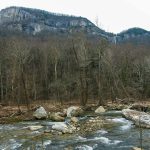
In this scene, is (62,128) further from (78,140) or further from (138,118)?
(138,118)

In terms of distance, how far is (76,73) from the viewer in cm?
6569

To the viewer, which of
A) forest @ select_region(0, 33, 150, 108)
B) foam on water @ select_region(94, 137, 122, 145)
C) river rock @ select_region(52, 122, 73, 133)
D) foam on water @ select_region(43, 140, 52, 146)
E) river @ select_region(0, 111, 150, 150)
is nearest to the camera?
river @ select_region(0, 111, 150, 150)

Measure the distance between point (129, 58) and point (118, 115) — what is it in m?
35.6

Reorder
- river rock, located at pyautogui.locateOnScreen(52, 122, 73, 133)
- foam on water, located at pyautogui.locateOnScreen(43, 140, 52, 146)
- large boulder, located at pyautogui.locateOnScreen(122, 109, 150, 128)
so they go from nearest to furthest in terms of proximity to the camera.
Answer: foam on water, located at pyautogui.locateOnScreen(43, 140, 52, 146)
river rock, located at pyautogui.locateOnScreen(52, 122, 73, 133)
large boulder, located at pyautogui.locateOnScreen(122, 109, 150, 128)

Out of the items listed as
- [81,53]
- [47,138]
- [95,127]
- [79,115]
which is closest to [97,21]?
[81,53]

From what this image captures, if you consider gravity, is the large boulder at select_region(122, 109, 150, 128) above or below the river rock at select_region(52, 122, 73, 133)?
above

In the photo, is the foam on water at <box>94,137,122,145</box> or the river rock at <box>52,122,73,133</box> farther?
the river rock at <box>52,122,73,133</box>

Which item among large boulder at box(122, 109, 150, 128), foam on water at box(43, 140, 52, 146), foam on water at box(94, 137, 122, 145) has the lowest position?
foam on water at box(43, 140, 52, 146)

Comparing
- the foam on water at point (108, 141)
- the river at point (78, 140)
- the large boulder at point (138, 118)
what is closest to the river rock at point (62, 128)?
the river at point (78, 140)

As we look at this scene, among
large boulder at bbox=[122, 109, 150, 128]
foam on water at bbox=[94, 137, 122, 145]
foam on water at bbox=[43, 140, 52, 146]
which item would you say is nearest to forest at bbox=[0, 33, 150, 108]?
large boulder at bbox=[122, 109, 150, 128]

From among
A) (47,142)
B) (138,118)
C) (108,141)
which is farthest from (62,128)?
(138,118)

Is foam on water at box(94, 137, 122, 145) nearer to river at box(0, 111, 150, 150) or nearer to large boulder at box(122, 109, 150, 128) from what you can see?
river at box(0, 111, 150, 150)

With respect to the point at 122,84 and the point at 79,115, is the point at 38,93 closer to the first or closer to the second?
the point at 122,84

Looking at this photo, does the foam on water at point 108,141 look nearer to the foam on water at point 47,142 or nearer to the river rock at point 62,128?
the foam on water at point 47,142
